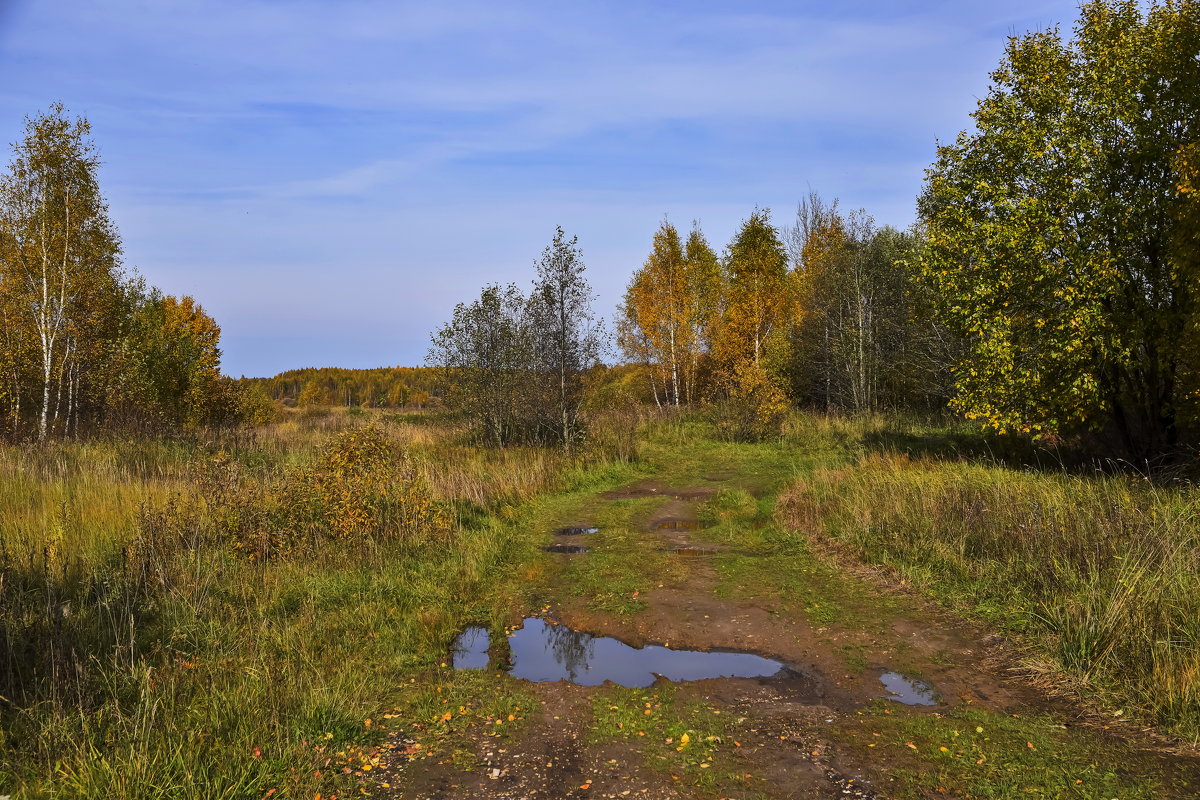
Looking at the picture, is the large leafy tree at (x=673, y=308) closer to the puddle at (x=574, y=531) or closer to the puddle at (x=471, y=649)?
the puddle at (x=574, y=531)

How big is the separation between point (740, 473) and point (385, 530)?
30.8 ft

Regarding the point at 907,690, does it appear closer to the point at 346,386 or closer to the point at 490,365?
the point at 490,365

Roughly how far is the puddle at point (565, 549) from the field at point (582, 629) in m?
0.30

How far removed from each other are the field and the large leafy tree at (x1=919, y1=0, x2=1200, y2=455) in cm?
202

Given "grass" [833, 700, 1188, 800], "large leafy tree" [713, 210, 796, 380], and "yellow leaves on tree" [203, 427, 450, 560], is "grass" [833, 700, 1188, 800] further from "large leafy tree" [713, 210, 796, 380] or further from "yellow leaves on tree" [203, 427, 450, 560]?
"large leafy tree" [713, 210, 796, 380]

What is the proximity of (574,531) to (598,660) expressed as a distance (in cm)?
507

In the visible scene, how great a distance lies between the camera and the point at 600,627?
7012 mm

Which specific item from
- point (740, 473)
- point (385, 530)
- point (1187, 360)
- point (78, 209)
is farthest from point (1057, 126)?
point (78, 209)

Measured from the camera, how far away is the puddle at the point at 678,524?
36.8ft

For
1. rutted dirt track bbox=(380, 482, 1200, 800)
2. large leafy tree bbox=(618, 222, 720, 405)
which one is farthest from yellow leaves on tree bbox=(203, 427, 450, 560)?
large leafy tree bbox=(618, 222, 720, 405)

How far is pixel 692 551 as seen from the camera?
31.8ft

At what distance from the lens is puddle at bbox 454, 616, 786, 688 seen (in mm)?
5793

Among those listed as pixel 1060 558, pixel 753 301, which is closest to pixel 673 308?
pixel 753 301

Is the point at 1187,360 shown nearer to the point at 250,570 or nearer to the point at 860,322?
the point at 250,570
